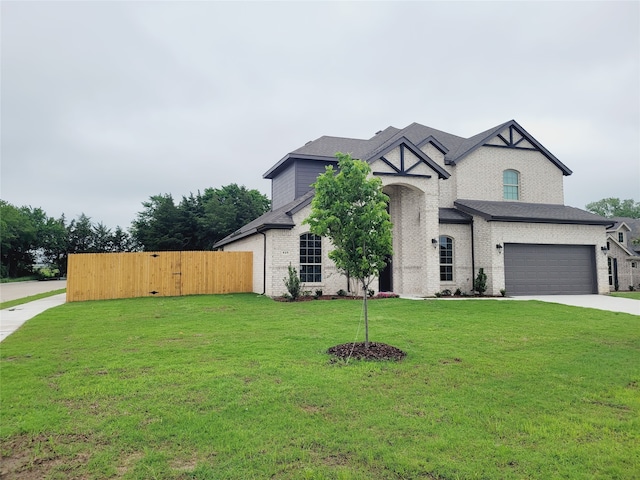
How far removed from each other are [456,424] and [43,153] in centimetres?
2682

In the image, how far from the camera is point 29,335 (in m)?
8.70

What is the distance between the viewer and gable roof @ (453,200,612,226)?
17.9 metres

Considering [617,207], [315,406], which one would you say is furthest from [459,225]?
[617,207]

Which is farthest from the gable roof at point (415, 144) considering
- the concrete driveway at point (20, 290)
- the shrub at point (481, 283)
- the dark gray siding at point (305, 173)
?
the concrete driveway at point (20, 290)

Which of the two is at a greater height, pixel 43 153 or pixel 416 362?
pixel 43 153

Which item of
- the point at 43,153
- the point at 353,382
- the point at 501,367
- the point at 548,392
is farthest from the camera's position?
the point at 43,153

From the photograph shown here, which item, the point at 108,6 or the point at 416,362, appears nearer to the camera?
the point at 416,362

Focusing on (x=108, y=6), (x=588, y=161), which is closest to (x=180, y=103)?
(x=108, y=6)

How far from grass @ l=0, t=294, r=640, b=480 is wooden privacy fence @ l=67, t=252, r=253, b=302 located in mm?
8820

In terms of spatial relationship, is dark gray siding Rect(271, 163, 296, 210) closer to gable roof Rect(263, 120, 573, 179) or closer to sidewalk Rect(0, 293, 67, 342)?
gable roof Rect(263, 120, 573, 179)

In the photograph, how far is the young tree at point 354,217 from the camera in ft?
23.7

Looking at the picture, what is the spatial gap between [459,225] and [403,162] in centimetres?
437

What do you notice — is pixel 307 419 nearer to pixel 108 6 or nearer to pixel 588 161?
pixel 108 6

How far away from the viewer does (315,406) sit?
14.6 ft
